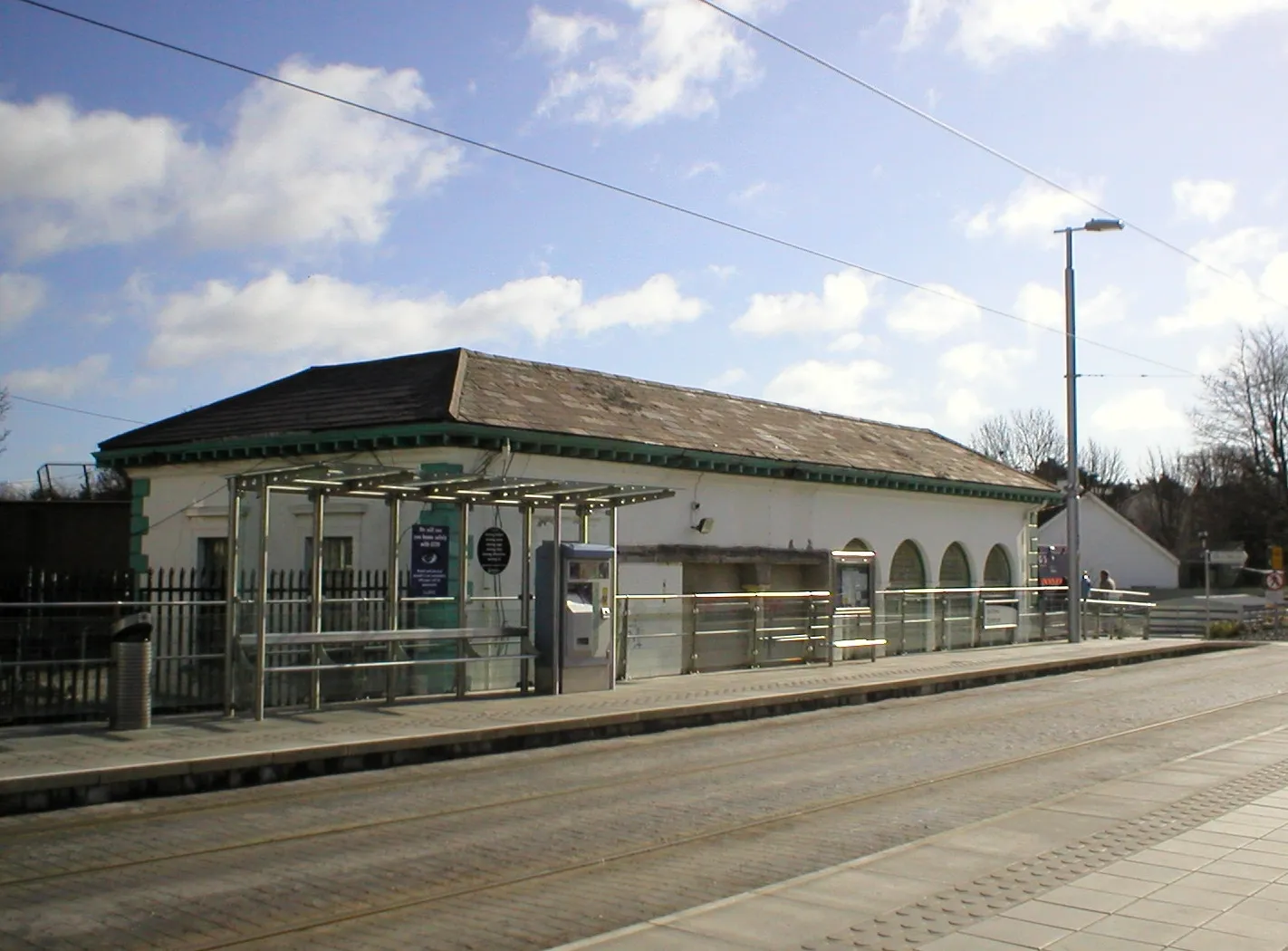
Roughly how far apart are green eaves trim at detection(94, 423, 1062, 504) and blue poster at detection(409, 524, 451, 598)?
5.18 feet

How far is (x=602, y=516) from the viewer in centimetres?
2348

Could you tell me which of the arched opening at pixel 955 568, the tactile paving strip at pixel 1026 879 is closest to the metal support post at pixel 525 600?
the tactile paving strip at pixel 1026 879

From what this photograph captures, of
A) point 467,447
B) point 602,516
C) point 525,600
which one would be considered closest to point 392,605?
point 525,600

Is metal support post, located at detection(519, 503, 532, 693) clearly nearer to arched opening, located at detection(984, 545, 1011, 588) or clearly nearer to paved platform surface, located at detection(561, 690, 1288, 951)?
paved platform surface, located at detection(561, 690, 1288, 951)

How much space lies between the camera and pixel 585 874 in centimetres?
859

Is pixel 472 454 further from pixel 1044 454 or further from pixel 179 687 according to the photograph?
pixel 1044 454

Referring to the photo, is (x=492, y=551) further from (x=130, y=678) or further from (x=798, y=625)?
(x=130, y=678)

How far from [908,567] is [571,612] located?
16030 millimetres

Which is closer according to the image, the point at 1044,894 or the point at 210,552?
the point at 1044,894

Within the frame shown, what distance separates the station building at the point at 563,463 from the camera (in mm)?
22062

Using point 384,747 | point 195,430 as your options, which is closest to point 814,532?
point 195,430

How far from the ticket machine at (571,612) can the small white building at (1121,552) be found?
5806 centimetres

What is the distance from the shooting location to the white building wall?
22.1m

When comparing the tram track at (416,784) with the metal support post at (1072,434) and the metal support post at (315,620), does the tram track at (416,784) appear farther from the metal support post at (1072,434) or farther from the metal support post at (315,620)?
the metal support post at (1072,434)
